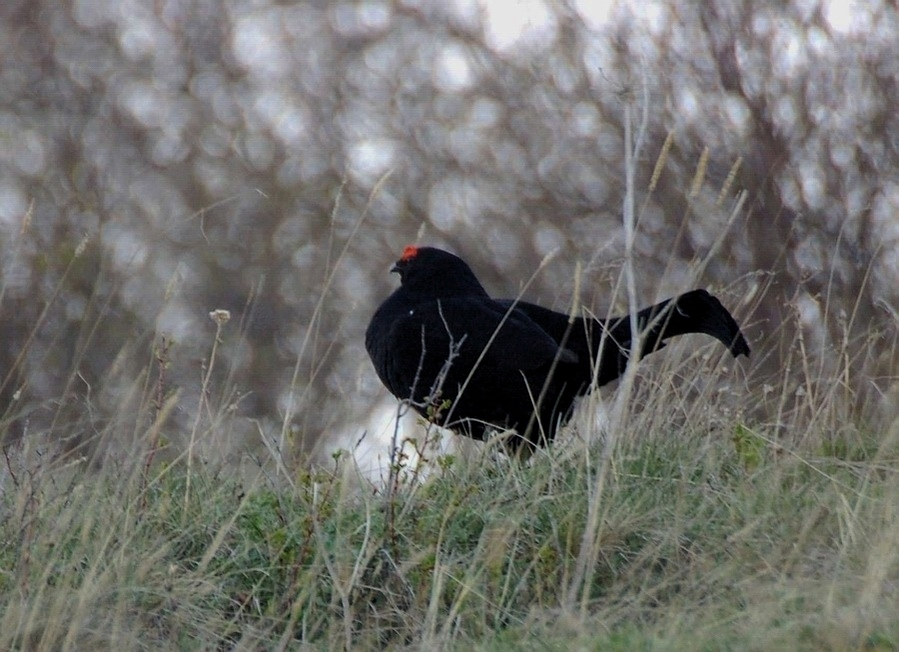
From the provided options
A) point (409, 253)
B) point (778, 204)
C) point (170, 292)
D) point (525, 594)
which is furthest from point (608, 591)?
point (778, 204)

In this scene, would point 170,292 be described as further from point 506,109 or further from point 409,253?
point 506,109

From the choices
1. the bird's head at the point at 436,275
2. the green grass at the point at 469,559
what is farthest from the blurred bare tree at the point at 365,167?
the green grass at the point at 469,559

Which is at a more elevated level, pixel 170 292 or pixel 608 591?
pixel 170 292

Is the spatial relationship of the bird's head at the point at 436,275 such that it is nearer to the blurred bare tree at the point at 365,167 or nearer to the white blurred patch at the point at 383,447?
the white blurred patch at the point at 383,447

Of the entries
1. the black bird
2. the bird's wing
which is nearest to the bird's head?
the black bird

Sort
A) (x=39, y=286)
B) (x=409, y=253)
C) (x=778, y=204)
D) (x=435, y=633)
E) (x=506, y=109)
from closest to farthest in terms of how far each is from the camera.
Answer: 1. (x=435, y=633)
2. (x=409, y=253)
3. (x=778, y=204)
4. (x=506, y=109)
5. (x=39, y=286)

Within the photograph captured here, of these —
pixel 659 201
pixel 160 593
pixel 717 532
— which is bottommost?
pixel 160 593

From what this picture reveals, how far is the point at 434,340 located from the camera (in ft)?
15.2

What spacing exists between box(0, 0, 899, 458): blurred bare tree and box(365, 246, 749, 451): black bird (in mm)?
2721

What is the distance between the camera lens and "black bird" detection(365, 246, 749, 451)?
4504 mm

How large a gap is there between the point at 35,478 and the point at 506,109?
316 inches

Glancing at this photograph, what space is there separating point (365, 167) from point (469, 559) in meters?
8.76

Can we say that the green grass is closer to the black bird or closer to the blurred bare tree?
the black bird

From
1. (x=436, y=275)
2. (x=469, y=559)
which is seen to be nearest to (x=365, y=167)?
(x=436, y=275)
